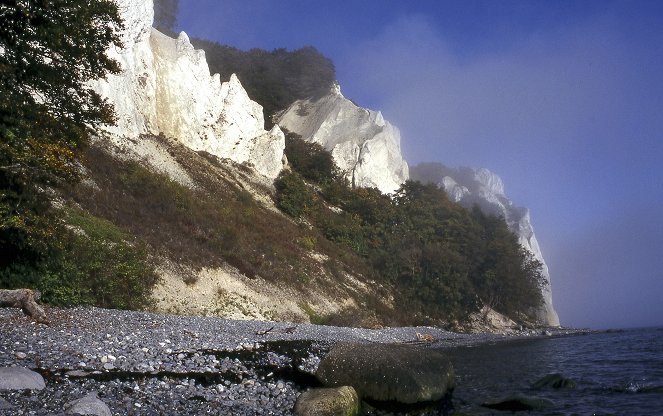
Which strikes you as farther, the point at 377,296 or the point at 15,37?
the point at 377,296

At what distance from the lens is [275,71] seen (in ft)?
245

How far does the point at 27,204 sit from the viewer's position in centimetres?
1288

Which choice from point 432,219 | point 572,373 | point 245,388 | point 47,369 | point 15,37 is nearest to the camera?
point 47,369

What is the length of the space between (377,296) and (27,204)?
30.1 metres

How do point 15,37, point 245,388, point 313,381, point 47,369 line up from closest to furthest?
point 47,369
point 245,388
point 313,381
point 15,37

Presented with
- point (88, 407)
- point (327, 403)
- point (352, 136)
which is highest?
point (352, 136)

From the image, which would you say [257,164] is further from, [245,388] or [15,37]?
[245,388]

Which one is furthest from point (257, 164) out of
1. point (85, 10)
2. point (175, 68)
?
point (85, 10)

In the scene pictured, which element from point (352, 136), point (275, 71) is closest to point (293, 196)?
point (352, 136)

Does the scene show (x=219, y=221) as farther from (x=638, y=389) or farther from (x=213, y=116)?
(x=638, y=389)

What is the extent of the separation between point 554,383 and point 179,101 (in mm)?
39799

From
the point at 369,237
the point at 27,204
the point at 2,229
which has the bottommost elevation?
the point at 2,229

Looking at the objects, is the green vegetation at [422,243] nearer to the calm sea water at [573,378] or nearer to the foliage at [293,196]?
the foliage at [293,196]

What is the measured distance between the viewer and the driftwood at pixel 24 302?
11820 mm
